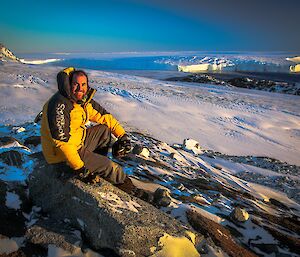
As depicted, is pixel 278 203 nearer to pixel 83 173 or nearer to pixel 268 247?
pixel 268 247

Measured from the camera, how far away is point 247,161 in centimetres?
845

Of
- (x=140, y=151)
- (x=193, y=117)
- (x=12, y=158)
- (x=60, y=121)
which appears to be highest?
(x=60, y=121)

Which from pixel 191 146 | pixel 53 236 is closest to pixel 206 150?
pixel 191 146

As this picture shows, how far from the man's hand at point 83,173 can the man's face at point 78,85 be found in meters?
0.70

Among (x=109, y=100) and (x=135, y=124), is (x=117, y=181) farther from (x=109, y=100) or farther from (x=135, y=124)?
(x=109, y=100)

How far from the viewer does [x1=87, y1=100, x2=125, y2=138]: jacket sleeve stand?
3.55 m

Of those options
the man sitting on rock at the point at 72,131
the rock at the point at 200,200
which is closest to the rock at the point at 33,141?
the man sitting on rock at the point at 72,131

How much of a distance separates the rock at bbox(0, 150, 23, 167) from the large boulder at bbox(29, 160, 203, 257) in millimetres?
484

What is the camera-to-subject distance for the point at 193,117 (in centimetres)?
1385

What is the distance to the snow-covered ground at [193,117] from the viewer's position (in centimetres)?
1061

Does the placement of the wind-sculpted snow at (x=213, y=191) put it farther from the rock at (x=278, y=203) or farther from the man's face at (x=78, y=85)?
the man's face at (x=78, y=85)

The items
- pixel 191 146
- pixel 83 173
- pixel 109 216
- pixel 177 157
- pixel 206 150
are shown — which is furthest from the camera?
pixel 206 150

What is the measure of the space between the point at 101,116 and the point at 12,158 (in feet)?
3.86

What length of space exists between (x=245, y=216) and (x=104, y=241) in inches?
73.7
